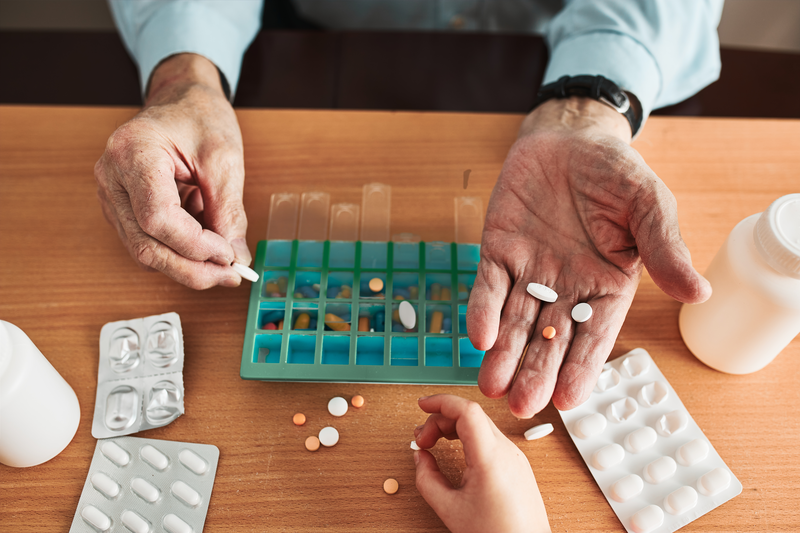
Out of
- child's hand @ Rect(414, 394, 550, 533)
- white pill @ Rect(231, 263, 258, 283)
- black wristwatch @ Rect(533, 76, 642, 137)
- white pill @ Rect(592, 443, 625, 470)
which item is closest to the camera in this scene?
child's hand @ Rect(414, 394, 550, 533)

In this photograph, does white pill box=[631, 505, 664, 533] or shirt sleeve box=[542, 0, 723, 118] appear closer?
white pill box=[631, 505, 664, 533]

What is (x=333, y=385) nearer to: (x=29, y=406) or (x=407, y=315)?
(x=407, y=315)

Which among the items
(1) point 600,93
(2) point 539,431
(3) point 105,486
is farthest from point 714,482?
(3) point 105,486

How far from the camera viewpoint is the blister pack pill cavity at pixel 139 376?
2.57 ft

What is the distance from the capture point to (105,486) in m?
0.73

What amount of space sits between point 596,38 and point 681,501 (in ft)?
3.16

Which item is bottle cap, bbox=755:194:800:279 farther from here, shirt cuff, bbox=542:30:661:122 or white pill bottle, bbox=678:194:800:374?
shirt cuff, bbox=542:30:661:122

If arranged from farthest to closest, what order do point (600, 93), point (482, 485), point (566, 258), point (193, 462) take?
1. point (600, 93)
2. point (566, 258)
3. point (193, 462)
4. point (482, 485)

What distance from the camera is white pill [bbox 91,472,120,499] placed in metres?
0.73

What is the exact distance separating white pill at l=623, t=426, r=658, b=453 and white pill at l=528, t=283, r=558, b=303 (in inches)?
9.3

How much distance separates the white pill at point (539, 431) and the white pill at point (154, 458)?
1.85ft

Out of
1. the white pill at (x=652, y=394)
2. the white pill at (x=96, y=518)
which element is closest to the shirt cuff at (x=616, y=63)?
the white pill at (x=652, y=394)

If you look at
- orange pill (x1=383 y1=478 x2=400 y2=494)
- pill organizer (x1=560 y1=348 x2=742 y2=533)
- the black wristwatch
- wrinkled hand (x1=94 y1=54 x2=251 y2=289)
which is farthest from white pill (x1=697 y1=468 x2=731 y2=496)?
wrinkled hand (x1=94 y1=54 x2=251 y2=289)

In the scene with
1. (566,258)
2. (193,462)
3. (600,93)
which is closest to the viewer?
(193,462)
